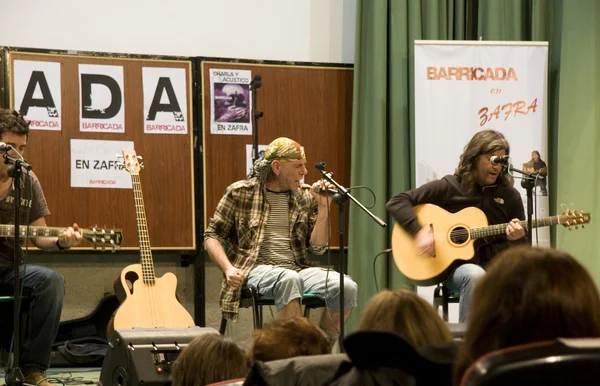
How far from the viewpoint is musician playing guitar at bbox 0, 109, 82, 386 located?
3.97 meters

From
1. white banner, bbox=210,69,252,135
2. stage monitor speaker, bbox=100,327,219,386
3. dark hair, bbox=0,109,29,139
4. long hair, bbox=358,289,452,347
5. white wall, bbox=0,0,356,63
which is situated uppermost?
white wall, bbox=0,0,356,63

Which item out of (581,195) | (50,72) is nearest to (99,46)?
(50,72)

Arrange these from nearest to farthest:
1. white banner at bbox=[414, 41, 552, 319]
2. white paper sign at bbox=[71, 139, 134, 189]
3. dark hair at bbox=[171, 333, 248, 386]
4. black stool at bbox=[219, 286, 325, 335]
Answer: dark hair at bbox=[171, 333, 248, 386] → black stool at bbox=[219, 286, 325, 335] → white paper sign at bbox=[71, 139, 134, 189] → white banner at bbox=[414, 41, 552, 319]

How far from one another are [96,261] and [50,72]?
118 cm

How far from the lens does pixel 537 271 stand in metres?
1.28

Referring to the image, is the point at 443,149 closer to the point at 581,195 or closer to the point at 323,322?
the point at 581,195

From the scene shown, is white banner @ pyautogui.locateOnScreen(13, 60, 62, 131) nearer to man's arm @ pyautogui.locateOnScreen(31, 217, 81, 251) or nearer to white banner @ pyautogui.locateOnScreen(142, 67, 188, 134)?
white banner @ pyautogui.locateOnScreen(142, 67, 188, 134)

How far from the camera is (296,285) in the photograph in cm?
425

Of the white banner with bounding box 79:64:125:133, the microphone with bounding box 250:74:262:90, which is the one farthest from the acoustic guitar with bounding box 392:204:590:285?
the white banner with bounding box 79:64:125:133

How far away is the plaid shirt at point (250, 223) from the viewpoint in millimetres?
4539

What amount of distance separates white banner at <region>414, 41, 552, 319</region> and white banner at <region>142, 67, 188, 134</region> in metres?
1.47

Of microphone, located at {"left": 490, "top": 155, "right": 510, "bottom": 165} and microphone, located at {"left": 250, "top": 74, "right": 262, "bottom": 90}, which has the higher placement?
microphone, located at {"left": 250, "top": 74, "right": 262, "bottom": 90}

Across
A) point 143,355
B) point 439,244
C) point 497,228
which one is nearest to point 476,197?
point 497,228

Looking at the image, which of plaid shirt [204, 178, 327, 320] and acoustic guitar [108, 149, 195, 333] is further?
plaid shirt [204, 178, 327, 320]
